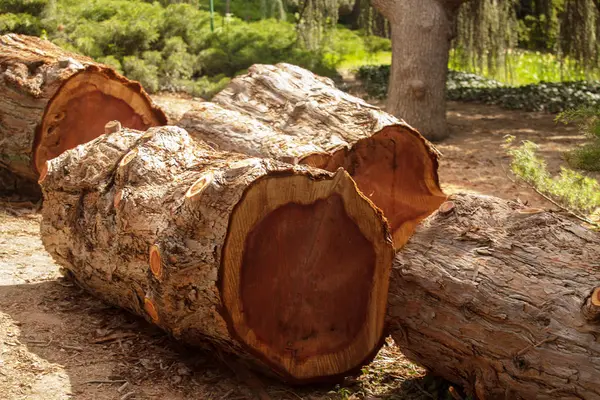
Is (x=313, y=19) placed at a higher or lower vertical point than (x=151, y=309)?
higher

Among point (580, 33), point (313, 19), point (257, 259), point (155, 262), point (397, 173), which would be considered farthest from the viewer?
point (313, 19)

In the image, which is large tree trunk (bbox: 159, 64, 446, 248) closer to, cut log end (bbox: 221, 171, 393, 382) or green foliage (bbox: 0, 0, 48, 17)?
cut log end (bbox: 221, 171, 393, 382)

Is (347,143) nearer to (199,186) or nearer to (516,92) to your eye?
(199,186)

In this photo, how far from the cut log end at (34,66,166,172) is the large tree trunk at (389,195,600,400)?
3264mm

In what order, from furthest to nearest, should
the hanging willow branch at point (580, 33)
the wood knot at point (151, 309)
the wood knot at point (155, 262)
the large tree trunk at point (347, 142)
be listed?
the hanging willow branch at point (580, 33) < the large tree trunk at point (347, 142) < the wood knot at point (151, 309) < the wood knot at point (155, 262)

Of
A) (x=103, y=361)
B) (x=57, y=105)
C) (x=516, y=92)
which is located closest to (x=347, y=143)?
(x=103, y=361)

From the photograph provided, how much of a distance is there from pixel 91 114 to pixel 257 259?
3306 mm

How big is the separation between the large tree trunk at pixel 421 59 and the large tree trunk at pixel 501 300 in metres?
5.75

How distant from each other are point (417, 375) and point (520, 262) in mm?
893

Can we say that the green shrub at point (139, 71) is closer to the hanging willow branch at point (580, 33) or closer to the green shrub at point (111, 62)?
the green shrub at point (111, 62)

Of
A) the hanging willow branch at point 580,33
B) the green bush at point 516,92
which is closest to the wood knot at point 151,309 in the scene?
the green bush at point 516,92

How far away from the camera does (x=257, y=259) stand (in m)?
3.46

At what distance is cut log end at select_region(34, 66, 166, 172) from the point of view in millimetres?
6219

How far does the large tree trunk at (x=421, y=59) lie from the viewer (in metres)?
9.09
